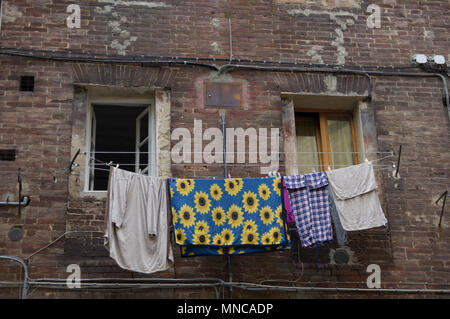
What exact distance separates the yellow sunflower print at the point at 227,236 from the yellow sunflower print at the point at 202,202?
33 centimetres

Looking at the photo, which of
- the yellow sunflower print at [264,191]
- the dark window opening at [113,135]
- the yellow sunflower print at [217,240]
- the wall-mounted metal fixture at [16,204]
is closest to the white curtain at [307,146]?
the yellow sunflower print at [264,191]

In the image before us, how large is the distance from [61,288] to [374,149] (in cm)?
467

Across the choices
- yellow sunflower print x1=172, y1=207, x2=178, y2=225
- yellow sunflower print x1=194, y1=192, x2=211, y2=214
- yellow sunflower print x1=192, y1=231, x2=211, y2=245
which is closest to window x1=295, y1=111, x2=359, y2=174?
yellow sunflower print x1=194, y1=192, x2=211, y2=214

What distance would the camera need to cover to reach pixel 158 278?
817cm

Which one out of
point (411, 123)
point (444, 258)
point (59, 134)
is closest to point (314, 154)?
point (411, 123)

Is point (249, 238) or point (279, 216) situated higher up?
point (279, 216)

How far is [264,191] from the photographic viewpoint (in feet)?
26.6

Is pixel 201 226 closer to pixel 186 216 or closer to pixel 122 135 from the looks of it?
pixel 186 216

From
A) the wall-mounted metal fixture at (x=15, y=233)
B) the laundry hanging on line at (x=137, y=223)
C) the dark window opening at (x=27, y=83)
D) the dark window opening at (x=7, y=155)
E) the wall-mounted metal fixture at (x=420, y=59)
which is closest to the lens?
the laundry hanging on line at (x=137, y=223)

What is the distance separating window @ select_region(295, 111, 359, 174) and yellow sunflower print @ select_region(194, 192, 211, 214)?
6.29ft

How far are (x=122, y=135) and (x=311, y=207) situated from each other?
4534 millimetres

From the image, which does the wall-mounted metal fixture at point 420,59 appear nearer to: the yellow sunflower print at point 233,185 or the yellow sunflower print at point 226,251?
the yellow sunflower print at point 233,185

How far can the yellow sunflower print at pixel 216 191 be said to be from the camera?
806cm

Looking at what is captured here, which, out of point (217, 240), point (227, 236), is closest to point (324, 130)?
point (227, 236)
